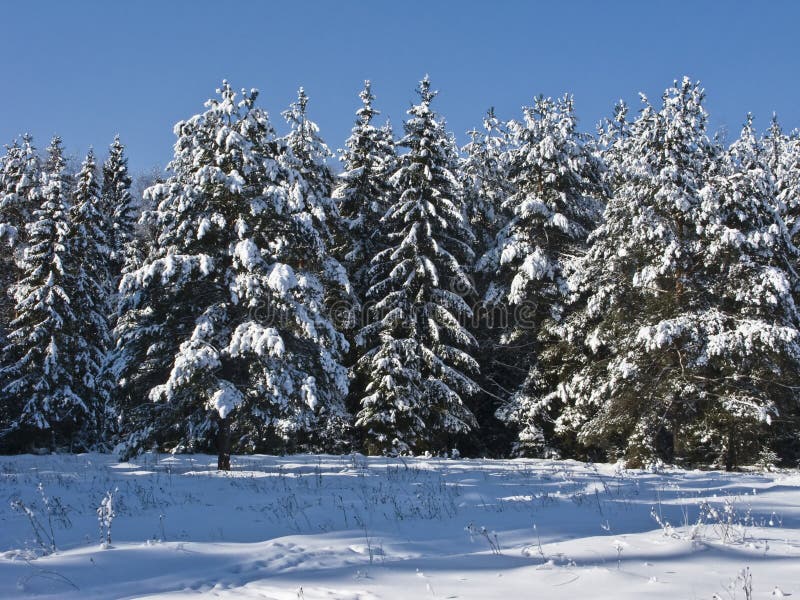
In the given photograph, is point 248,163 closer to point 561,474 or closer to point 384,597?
point 561,474

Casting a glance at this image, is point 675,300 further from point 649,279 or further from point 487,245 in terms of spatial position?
point 487,245

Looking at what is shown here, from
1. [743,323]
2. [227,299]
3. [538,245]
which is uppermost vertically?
[538,245]

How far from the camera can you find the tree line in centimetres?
1702

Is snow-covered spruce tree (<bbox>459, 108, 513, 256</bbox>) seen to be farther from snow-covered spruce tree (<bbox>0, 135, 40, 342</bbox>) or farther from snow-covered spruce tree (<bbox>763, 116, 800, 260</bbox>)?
snow-covered spruce tree (<bbox>0, 135, 40, 342</bbox>)

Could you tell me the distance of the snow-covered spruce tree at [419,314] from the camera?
22.2 meters

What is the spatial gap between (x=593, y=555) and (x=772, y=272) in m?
15.5

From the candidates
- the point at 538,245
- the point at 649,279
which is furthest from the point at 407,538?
the point at 538,245

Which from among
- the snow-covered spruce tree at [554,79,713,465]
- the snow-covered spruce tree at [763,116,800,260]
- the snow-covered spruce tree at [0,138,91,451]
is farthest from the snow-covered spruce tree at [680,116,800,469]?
the snow-covered spruce tree at [0,138,91,451]

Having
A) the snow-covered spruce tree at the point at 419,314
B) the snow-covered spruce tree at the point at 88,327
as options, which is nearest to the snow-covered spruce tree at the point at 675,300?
the snow-covered spruce tree at the point at 419,314

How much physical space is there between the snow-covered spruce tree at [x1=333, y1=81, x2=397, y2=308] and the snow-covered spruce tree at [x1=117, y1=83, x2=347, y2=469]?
23.0ft

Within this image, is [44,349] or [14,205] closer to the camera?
[44,349]

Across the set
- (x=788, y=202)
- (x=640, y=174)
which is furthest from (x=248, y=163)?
(x=788, y=202)

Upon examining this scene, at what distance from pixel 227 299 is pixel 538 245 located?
12551 millimetres

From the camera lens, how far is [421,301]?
23.4m
